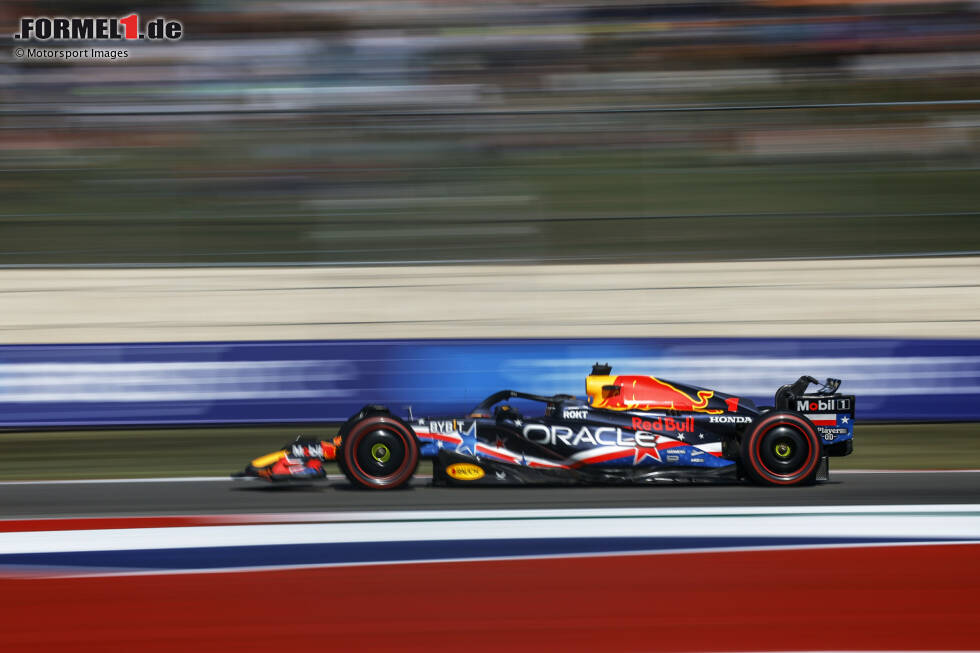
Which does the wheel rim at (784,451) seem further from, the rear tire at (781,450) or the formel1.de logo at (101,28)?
the formel1.de logo at (101,28)

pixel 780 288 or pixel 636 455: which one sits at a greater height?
pixel 780 288

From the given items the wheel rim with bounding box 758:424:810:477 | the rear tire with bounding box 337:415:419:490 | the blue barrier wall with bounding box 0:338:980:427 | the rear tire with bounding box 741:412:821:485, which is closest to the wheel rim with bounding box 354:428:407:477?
the rear tire with bounding box 337:415:419:490

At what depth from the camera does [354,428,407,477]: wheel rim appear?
266 inches

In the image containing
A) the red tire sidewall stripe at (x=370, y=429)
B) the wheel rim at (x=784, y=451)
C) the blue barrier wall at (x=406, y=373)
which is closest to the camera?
the red tire sidewall stripe at (x=370, y=429)

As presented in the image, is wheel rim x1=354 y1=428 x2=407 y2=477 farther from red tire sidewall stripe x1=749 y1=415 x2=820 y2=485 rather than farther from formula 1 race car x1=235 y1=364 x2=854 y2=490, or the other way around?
red tire sidewall stripe x1=749 y1=415 x2=820 y2=485

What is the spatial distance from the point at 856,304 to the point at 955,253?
1017 mm

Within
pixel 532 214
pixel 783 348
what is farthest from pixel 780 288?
pixel 532 214

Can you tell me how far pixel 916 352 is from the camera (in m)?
9.23

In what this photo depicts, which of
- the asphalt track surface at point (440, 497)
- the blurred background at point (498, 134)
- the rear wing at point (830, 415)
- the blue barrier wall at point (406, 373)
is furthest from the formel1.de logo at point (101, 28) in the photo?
the rear wing at point (830, 415)

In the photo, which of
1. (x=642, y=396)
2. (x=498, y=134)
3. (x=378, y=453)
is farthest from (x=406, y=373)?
(x=498, y=134)

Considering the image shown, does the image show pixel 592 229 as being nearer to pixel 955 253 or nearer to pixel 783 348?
pixel 783 348

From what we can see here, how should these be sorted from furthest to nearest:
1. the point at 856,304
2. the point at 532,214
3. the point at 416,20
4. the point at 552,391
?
1. the point at 416,20
2. the point at 532,214
3. the point at 856,304
4. the point at 552,391

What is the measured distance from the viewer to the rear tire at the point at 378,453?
264 inches

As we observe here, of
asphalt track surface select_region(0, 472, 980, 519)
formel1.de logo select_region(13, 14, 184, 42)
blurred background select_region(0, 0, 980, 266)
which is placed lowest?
asphalt track surface select_region(0, 472, 980, 519)
